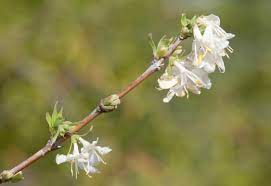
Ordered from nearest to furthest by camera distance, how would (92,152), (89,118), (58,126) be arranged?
(89,118) < (58,126) < (92,152)

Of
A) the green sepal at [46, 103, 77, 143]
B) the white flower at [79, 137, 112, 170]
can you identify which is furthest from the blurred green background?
the green sepal at [46, 103, 77, 143]

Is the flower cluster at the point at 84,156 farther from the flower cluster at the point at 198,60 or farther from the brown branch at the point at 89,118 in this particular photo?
the flower cluster at the point at 198,60

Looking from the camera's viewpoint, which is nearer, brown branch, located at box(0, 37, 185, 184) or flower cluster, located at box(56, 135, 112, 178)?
brown branch, located at box(0, 37, 185, 184)

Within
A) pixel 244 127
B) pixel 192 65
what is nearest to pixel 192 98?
pixel 244 127

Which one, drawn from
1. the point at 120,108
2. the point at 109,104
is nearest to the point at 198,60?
the point at 109,104

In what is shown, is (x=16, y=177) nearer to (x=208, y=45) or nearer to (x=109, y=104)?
(x=109, y=104)

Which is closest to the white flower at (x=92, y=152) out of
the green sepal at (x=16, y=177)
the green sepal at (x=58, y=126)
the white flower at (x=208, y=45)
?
the green sepal at (x=58, y=126)

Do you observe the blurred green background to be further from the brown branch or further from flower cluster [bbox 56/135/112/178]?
the brown branch
